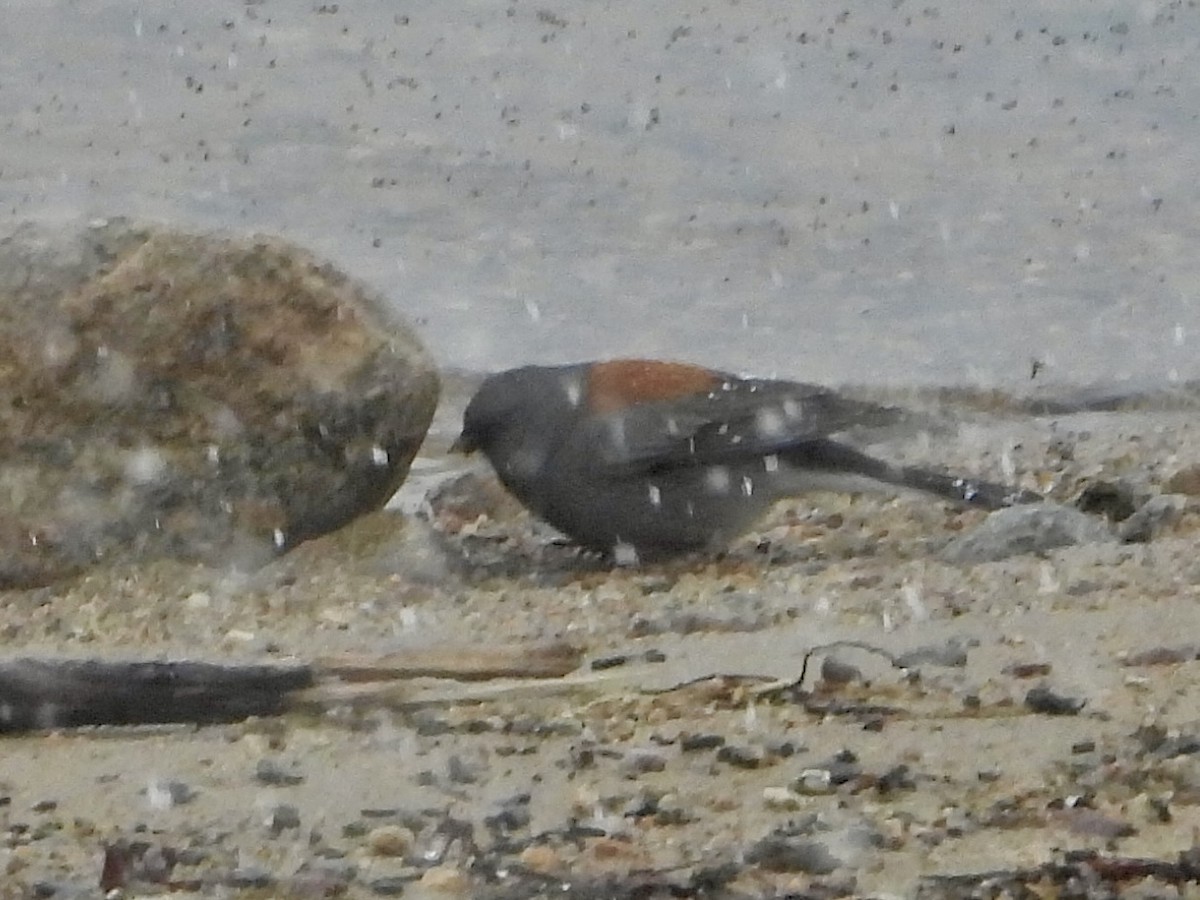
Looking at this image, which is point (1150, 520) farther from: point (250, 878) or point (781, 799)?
point (250, 878)

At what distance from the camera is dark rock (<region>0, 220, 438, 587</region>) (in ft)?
16.1

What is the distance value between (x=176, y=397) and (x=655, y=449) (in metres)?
1.15

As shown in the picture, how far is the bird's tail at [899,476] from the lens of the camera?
5.53 m

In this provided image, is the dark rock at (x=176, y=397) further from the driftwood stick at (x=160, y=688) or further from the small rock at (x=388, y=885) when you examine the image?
the small rock at (x=388, y=885)

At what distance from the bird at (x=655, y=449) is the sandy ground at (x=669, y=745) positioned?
0.56 metres

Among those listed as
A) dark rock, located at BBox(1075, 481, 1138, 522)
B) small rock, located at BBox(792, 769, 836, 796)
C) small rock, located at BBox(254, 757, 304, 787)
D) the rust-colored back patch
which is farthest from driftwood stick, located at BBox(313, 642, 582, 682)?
dark rock, located at BBox(1075, 481, 1138, 522)

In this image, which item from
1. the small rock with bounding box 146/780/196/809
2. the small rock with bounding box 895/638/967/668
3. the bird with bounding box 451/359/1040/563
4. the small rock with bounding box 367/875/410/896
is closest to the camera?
the small rock with bounding box 367/875/410/896

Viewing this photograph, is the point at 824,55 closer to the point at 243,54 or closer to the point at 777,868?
the point at 243,54

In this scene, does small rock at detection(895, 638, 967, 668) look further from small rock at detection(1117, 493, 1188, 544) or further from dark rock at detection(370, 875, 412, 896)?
small rock at detection(1117, 493, 1188, 544)

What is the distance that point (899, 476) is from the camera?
5.71m

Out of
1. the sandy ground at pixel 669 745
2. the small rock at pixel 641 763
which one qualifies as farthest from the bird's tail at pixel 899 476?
the small rock at pixel 641 763

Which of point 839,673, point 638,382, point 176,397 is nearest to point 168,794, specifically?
point 839,673

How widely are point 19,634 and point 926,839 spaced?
8.05 ft

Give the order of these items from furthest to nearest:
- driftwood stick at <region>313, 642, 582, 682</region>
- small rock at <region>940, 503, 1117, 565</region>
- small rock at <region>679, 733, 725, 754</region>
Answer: small rock at <region>940, 503, 1117, 565</region> → driftwood stick at <region>313, 642, 582, 682</region> → small rock at <region>679, 733, 725, 754</region>
